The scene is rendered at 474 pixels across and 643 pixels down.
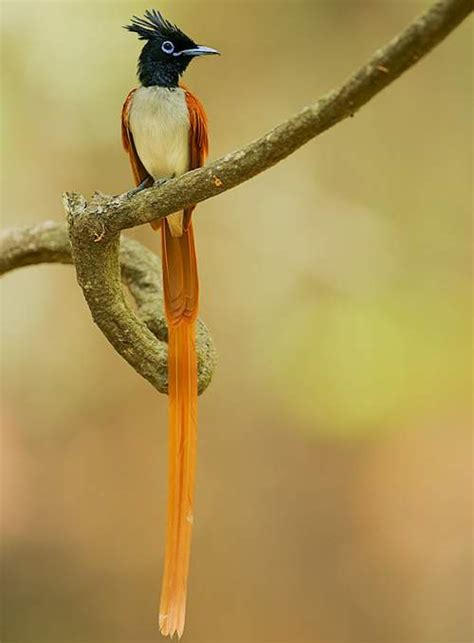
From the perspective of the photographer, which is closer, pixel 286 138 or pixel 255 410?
pixel 286 138

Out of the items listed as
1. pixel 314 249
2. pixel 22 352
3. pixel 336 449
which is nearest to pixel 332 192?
pixel 314 249

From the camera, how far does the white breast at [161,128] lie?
1.51 meters

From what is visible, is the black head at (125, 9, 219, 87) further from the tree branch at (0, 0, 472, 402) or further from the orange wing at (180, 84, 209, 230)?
the tree branch at (0, 0, 472, 402)

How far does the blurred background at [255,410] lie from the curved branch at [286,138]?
1.57 m

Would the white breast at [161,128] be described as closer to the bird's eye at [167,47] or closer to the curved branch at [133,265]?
the bird's eye at [167,47]

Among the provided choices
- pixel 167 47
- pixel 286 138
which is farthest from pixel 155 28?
pixel 286 138

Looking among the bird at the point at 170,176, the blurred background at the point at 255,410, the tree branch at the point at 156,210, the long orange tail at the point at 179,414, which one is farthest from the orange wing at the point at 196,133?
the blurred background at the point at 255,410

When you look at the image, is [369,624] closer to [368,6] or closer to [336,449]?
[336,449]

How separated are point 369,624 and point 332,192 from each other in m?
1.42

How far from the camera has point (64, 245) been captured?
68.0 inches

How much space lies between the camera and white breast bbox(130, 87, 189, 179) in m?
1.51

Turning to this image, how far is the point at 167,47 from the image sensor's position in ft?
4.97

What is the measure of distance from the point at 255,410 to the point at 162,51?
1655mm

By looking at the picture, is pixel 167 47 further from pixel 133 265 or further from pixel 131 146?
pixel 133 265
